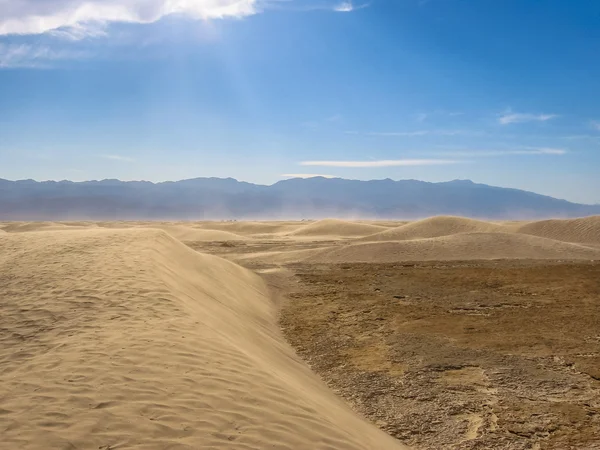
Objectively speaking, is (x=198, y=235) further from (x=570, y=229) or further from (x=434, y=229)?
(x=570, y=229)

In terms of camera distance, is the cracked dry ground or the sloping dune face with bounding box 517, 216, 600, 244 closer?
the cracked dry ground

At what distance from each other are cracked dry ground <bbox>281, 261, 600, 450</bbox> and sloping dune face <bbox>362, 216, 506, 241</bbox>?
632 inches

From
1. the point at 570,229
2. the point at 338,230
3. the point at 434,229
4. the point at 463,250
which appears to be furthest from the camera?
the point at 338,230

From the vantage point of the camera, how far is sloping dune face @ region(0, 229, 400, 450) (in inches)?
177

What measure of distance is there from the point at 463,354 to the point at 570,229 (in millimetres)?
29732

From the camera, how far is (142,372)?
18.5ft

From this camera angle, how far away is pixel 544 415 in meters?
6.75

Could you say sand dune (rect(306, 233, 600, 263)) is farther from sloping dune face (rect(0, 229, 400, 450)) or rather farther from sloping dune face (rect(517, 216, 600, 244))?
sloping dune face (rect(0, 229, 400, 450))

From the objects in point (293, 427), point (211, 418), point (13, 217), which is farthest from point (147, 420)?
point (13, 217)

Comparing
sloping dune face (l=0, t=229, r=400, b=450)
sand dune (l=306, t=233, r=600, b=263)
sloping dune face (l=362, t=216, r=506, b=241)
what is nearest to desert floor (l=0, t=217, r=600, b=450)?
sloping dune face (l=0, t=229, r=400, b=450)

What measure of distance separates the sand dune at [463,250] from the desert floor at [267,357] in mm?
7316

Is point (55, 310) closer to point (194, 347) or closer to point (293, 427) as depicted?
point (194, 347)

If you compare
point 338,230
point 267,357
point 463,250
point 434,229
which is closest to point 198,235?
point 338,230

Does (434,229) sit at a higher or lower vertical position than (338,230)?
higher
